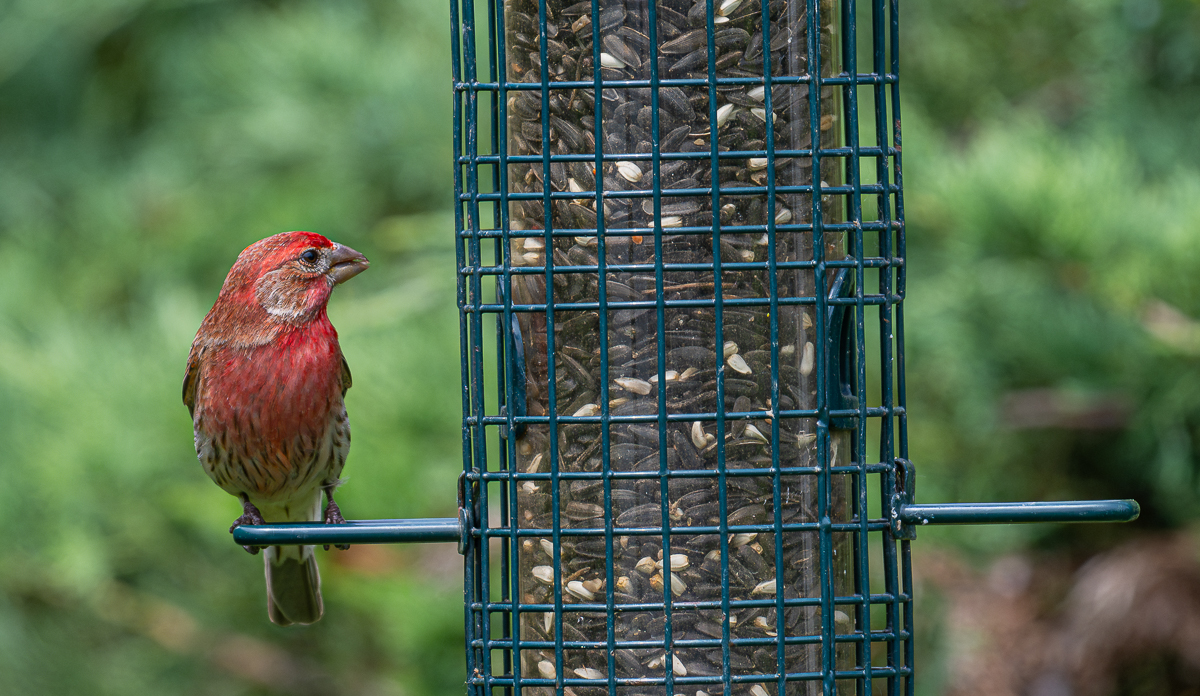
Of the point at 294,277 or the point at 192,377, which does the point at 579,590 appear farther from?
the point at 192,377

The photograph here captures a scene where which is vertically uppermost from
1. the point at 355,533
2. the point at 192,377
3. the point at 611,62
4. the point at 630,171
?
the point at 611,62

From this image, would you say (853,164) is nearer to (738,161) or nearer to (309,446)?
(738,161)

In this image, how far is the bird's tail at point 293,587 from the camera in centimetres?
477

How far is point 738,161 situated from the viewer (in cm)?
339

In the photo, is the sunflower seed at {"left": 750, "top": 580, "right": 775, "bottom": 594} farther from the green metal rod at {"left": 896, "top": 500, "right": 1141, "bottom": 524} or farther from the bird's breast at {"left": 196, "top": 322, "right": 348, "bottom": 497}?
the bird's breast at {"left": 196, "top": 322, "right": 348, "bottom": 497}

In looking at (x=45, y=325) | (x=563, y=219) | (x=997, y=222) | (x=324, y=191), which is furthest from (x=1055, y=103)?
(x=45, y=325)

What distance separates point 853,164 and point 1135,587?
2.75 metres

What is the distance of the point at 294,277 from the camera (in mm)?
4359

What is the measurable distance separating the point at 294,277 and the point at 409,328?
2096mm

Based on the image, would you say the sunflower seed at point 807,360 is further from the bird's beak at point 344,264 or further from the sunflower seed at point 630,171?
the bird's beak at point 344,264

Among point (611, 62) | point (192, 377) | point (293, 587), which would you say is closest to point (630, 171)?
point (611, 62)

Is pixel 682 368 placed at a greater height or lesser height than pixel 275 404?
greater

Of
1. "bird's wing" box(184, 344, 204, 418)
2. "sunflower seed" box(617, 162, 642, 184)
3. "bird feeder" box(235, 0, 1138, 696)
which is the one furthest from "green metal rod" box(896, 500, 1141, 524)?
"bird's wing" box(184, 344, 204, 418)

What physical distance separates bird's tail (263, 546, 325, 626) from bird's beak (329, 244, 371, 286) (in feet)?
3.50
